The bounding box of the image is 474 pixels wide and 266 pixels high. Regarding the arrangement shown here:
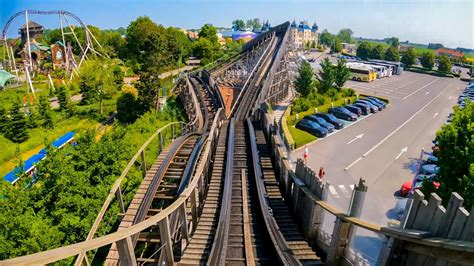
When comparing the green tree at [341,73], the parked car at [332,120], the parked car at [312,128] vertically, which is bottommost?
the parked car at [312,128]

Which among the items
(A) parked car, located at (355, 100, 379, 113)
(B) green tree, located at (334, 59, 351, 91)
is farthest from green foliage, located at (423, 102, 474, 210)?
(B) green tree, located at (334, 59, 351, 91)

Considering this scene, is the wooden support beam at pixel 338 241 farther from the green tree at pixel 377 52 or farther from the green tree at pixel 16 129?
the green tree at pixel 377 52

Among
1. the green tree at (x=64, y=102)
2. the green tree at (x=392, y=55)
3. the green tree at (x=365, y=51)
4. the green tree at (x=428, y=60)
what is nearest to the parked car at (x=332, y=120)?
the green tree at (x=64, y=102)

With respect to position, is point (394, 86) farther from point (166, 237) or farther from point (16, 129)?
point (166, 237)

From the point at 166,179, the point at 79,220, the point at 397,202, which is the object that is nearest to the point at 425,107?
the point at 397,202

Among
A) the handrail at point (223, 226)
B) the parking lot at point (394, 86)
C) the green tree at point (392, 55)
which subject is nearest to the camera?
A: the handrail at point (223, 226)

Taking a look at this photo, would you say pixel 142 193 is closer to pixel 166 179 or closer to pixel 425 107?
pixel 166 179
